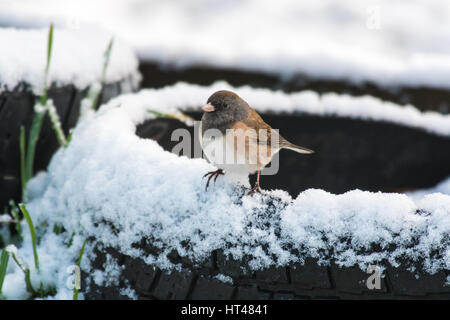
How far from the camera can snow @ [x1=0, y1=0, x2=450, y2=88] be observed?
6.08 feet

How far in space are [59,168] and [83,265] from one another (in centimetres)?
31

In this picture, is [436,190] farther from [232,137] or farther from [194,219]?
[194,219]

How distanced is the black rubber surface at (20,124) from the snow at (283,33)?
52cm

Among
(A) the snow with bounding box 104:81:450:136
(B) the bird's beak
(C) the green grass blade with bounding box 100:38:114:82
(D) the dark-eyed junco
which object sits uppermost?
(C) the green grass blade with bounding box 100:38:114:82

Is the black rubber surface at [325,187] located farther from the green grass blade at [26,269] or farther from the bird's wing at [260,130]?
the bird's wing at [260,130]

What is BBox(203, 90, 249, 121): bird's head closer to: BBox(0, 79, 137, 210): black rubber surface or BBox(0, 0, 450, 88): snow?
BBox(0, 79, 137, 210): black rubber surface

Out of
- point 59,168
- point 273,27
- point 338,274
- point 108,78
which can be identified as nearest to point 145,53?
point 108,78

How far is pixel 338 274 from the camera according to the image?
84 cm

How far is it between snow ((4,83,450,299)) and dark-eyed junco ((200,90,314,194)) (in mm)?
37

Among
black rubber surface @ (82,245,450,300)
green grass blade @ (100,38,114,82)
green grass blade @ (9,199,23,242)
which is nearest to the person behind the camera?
black rubber surface @ (82,245,450,300)

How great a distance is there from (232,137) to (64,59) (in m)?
0.63

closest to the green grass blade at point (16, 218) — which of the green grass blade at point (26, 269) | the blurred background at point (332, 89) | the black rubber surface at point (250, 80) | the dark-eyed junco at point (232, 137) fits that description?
the green grass blade at point (26, 269)

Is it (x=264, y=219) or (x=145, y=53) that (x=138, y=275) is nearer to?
(x=264, y=219)

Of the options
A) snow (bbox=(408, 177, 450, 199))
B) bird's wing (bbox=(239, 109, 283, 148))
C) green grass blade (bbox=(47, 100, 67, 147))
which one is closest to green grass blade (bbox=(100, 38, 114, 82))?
green grass blade (bbox=(47, 100, 67, 147))
